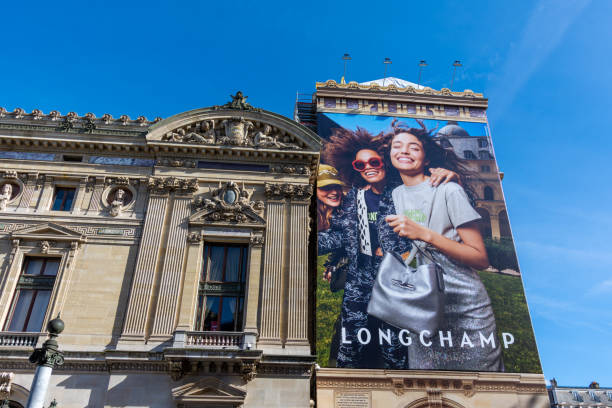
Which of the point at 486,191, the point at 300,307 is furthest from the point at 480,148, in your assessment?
the point at 300,307

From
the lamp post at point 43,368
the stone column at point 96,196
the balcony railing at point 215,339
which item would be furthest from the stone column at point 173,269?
the lamp post at point 43,368

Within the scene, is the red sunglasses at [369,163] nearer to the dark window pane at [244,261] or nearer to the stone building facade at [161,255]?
the stone building facade at [161,255]

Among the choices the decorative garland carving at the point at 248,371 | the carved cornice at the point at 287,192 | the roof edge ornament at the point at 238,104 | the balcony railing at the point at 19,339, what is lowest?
the decorative garland carving at the point at 248,371

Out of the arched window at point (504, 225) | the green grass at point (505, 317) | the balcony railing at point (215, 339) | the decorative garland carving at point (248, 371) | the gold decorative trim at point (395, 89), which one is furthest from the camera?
the gold decorative trim at point (395, 89)

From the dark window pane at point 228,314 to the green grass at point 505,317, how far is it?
3.93 meters

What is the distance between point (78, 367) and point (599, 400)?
71200 mm

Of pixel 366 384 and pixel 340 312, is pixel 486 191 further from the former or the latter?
pixel 366 384

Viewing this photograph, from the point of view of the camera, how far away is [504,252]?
88.8 feet

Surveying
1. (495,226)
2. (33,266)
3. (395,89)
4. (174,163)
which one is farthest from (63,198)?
(495,226)

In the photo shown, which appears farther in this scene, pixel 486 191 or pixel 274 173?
pixel 486 191

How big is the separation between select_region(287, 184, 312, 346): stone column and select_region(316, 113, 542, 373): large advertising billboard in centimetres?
173

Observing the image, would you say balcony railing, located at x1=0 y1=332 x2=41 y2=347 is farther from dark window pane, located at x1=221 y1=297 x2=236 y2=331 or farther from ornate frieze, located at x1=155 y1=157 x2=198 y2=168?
ornate frieze, located at x1=155 y1=157 x2=198 y2=168

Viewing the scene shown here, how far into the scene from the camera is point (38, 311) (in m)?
22.4

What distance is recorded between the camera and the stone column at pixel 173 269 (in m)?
21.8
